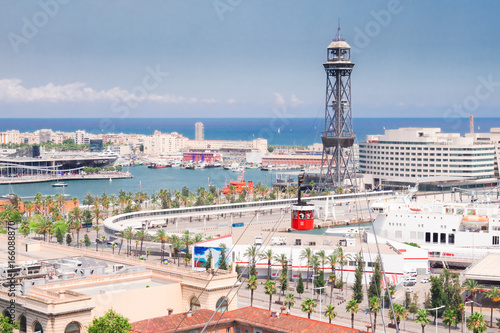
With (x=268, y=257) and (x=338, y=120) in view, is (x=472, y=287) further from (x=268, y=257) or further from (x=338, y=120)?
(x=338, y=120)

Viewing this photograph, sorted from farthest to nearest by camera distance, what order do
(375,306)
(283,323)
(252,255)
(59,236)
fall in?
(59,236) → (252,255) → (375,306) → (283,323)

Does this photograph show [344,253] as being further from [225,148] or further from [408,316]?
[225,148]

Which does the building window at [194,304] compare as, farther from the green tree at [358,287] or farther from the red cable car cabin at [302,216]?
the red cable car cabin at [302,216]

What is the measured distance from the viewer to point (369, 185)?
7275 cm

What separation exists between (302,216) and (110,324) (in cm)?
2254

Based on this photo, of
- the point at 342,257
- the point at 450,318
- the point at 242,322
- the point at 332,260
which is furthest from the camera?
the point at 342,257

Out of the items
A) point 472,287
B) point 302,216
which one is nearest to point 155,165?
point 302,216

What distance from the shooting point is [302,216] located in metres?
37.2

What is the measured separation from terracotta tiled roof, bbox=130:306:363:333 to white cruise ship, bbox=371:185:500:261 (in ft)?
47.3

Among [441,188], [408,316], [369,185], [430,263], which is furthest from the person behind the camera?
[369,185]

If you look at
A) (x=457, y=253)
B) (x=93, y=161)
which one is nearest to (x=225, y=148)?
(x=93, y=161)

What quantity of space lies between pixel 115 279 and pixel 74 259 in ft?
8.12

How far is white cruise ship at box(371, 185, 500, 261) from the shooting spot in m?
32.4

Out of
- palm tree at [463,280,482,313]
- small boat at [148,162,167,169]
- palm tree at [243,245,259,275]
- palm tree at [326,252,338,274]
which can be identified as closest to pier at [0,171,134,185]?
small boat at [148,162,167,169]
